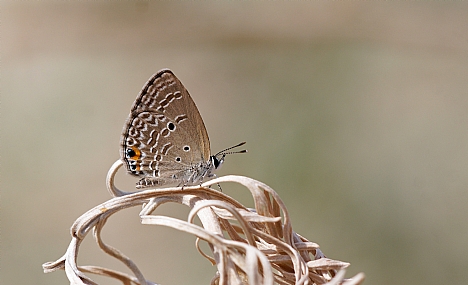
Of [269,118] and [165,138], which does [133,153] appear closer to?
[165,138]

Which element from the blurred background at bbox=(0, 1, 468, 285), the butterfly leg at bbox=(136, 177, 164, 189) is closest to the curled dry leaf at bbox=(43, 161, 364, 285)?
the butterfly leg at bbox=(136, 177, 164, 189)

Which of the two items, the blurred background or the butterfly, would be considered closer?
the butterfly

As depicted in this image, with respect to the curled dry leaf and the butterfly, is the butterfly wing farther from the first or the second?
the curled dry leaf

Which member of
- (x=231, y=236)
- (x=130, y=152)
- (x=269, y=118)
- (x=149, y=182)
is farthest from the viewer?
(x=269, y=118)

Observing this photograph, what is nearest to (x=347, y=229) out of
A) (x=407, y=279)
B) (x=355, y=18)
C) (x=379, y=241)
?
(x=379, y=241)

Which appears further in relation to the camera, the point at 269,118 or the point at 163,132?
the point at 269,118

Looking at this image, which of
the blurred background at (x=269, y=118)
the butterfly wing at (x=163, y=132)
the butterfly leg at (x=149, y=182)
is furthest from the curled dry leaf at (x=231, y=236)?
the blurred background at (x=269, y=118)

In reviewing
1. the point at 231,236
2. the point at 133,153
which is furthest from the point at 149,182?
the point at 231,236
